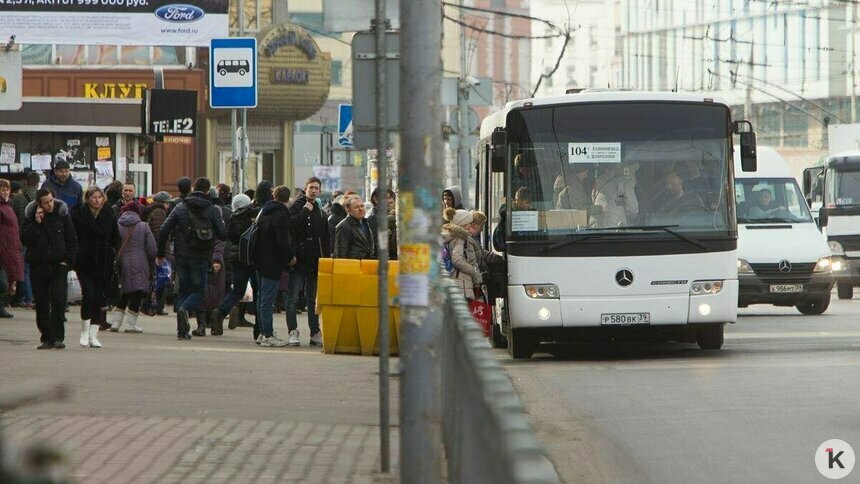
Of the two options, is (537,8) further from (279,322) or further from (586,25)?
(279,322)

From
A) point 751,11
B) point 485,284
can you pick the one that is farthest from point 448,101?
point 751,11

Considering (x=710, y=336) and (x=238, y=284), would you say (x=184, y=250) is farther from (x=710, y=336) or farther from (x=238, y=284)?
(x=710, y=336)

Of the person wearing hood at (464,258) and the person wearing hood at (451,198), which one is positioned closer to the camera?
the person wearing hood at (464,258)

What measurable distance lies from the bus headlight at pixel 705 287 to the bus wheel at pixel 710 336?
2.26ft

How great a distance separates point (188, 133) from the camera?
28641mm

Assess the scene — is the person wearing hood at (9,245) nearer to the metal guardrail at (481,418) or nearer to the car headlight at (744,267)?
the car headlight at (744,267)

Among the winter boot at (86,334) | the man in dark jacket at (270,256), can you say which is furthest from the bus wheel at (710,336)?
the winter boot at (86,334)

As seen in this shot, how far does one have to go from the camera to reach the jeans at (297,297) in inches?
666

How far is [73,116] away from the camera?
29391 mm

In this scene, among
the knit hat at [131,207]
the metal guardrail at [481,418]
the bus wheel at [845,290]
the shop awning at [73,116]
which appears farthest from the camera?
the shop awning at [73,116]

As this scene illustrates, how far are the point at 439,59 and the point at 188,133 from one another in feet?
72.0

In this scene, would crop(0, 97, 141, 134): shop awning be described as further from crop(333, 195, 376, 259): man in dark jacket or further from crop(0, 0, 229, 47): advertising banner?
crop(333, 195, 376, 259): man in dark jacket

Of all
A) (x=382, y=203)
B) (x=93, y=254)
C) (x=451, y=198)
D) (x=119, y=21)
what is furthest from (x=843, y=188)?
(x=382, y=203)

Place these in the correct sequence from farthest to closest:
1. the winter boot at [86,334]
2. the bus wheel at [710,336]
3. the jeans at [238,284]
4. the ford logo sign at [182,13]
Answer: the ford logo sign at [182,13] < the jeans at [238,284] < the bus wheel at [710,336] < the winter boot at [86,334]
